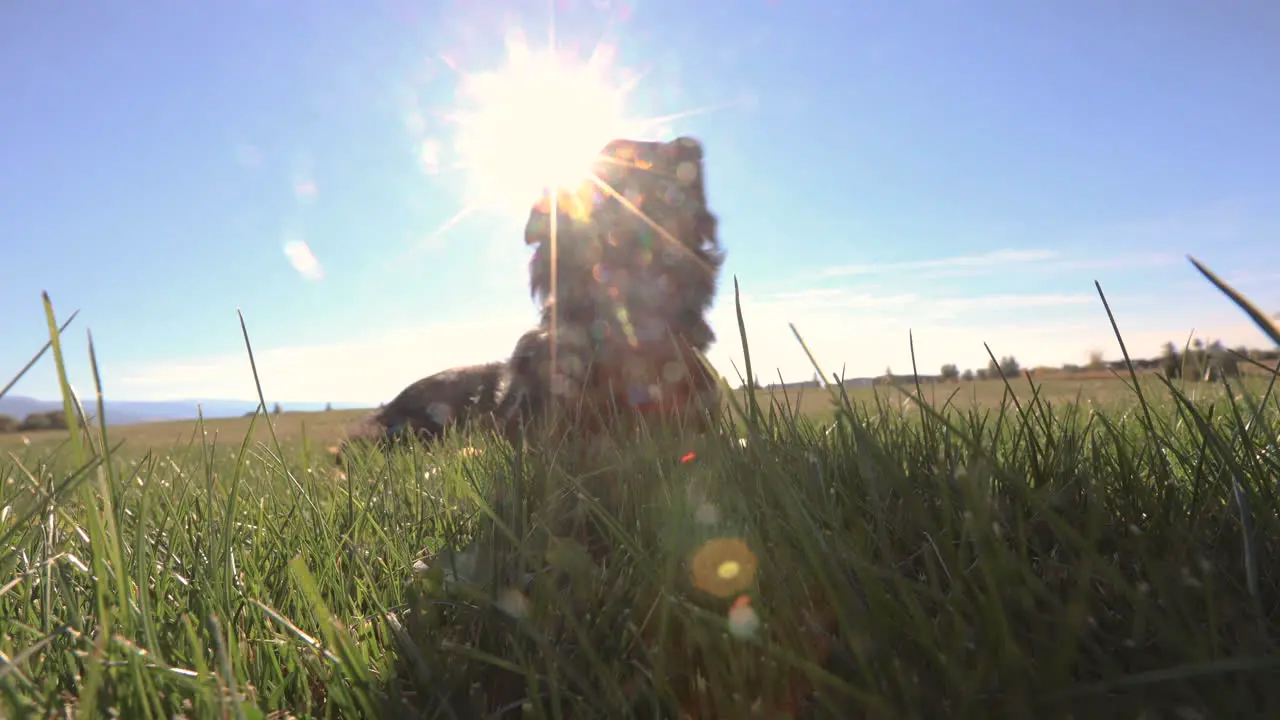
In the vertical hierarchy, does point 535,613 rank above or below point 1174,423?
below

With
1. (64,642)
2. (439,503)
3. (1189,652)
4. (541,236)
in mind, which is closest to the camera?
(1189,652)

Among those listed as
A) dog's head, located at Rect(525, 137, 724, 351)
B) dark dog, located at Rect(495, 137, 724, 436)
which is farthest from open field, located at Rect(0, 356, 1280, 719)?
dog's head, located at Rect(525, 137, 724, 351)

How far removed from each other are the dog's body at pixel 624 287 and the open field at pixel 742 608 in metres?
2.45

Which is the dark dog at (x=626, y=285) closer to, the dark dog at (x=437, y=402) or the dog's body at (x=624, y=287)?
the dog's body at (x=624, y=287)

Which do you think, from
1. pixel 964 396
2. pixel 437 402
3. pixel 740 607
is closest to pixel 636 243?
pixel 964 396

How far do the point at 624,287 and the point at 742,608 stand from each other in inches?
128

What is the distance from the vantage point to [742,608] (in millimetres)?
1054

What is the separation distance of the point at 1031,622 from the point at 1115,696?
113 millimetres

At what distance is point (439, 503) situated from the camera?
1886mm

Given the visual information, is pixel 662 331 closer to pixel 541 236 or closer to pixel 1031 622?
pixel 541 236

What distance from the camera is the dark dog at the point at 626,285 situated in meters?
4.03

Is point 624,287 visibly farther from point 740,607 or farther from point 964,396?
point 740,607

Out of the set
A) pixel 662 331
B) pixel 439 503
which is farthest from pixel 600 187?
pixel 439 503

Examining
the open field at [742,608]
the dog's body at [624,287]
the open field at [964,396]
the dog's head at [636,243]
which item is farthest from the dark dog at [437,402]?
the open field at [742,608]
